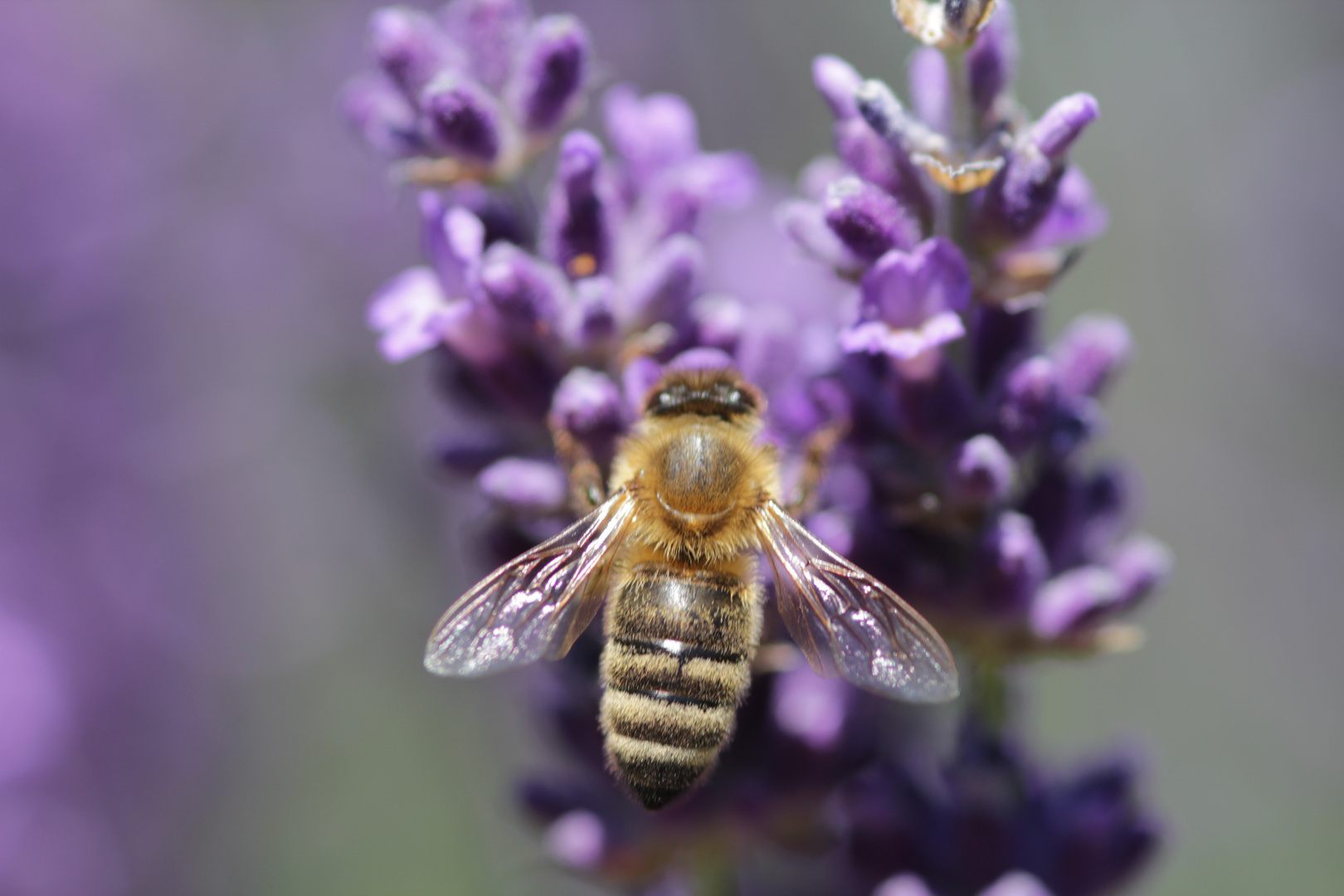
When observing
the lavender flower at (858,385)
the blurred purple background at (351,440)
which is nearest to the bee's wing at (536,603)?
the lavender flower at (858,385)

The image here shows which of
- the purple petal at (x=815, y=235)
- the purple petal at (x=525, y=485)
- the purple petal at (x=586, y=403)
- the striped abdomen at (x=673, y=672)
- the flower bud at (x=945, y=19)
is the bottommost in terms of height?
the striped abdomen at (x=673, y=672)

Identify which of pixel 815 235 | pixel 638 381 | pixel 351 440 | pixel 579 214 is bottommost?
pixel 638 381

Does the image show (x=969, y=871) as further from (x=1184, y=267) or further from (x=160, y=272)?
(x=1184, y=267)

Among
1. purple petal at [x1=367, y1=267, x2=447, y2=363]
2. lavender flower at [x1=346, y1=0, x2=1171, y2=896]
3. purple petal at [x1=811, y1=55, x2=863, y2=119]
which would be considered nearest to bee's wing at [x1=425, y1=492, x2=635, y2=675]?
lavender flower at [x1=346, y1=0, x2=1171, y2=896]

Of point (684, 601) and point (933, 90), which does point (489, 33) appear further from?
point (684, 601)

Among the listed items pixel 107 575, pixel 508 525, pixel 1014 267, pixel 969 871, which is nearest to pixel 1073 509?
pixel 1014 267

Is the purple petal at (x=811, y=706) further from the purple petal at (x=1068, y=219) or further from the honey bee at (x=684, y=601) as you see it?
the purple petal at (x=1068, y=219)

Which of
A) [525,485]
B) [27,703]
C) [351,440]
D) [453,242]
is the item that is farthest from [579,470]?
[351,440]
